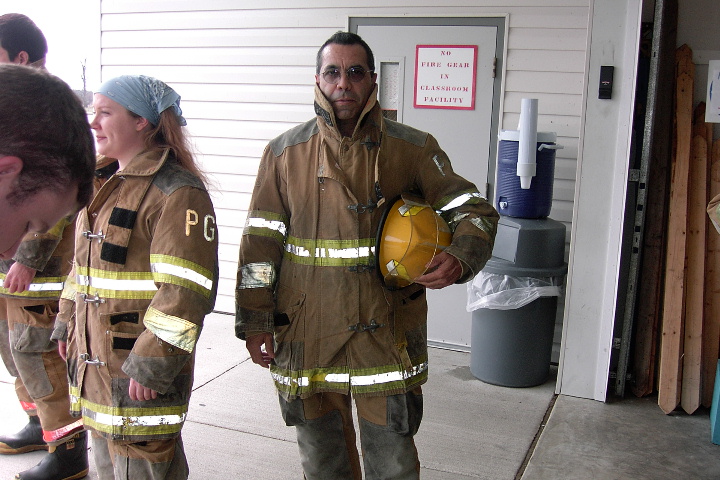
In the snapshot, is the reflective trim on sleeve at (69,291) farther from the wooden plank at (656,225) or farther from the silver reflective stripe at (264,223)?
the wooden plank at (656,225)

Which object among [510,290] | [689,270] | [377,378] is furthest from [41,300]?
[689,270]

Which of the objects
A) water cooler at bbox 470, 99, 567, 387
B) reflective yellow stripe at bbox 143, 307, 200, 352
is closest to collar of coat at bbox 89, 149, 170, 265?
reflective yellow stripe at bbox 143, 307, 200, 352

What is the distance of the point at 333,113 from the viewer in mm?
2633

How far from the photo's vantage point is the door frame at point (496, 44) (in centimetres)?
520

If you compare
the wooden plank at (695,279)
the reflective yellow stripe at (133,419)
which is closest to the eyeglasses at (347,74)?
the reflective yellow stripe at (133,419)

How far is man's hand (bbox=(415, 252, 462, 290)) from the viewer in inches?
99.3

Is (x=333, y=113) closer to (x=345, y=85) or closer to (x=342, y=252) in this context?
(x=345, y=85)

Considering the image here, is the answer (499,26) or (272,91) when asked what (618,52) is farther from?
(272,91)


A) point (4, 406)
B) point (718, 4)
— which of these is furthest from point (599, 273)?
point (4, 406)

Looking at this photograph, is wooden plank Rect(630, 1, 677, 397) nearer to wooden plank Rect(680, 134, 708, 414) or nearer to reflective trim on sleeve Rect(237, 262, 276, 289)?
wooden plank Rect(680, 134, 708, 414)

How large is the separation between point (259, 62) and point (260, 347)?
13.1ft

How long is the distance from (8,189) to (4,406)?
380 centimetres

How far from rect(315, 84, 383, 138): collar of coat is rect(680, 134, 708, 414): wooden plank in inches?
115

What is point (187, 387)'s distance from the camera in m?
2.53
